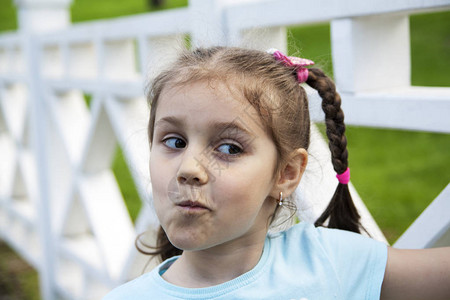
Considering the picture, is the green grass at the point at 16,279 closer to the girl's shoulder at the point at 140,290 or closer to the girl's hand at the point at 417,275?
the girl's shoulder at the point at 140,290

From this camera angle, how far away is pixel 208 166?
3.79 ft

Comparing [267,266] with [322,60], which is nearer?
[267,266]

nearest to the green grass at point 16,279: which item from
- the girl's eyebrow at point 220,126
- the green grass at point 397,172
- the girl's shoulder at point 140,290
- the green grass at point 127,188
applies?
the green grass at point 127,188

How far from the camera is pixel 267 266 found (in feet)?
4.20

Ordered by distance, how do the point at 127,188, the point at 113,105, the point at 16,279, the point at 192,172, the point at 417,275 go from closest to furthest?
the point at 192,172, the point at 417,275, the point at 113,105, the point at 16,279, the point at 127,188

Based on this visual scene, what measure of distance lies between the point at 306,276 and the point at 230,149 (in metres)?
0.32

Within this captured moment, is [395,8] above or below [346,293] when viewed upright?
above

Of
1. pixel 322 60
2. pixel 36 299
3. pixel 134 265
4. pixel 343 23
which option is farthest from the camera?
pixel 36 299

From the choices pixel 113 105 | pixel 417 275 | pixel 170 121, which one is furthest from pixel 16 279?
pixel 417 275

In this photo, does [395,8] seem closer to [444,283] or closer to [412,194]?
[444,283]

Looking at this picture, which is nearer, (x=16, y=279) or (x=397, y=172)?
(x=16, y=279)

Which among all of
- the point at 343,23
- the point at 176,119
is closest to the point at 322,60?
the point at 343,23

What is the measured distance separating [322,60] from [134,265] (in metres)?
1.22

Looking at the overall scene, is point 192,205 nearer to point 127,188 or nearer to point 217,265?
point 217,265
